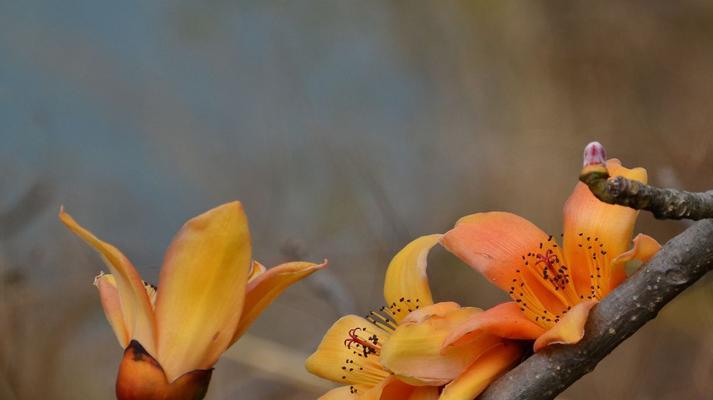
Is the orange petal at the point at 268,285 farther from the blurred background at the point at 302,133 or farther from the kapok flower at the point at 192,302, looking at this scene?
the blurred background at the point at 302,133

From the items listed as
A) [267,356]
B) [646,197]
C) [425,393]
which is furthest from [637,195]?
[267,356]

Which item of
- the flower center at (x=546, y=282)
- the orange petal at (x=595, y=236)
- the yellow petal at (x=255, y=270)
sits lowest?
the yellow petal at (x=255, y=270)

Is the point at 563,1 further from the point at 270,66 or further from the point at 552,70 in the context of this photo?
the point at 270,66

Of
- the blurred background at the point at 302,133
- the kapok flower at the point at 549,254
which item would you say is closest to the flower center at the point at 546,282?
the kapok flower at the point at 549,254

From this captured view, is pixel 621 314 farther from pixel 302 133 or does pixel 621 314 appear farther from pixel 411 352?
pixel 302 133

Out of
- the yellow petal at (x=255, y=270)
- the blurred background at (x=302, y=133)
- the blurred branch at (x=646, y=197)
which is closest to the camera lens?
the blurred branch at (x=646, y=197)

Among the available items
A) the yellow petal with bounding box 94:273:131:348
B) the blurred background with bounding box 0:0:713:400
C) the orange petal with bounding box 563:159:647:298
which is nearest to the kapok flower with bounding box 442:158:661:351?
the orange petal with bounding box 563:159:647:298

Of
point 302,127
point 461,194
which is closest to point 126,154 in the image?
Answer: point 302,127
